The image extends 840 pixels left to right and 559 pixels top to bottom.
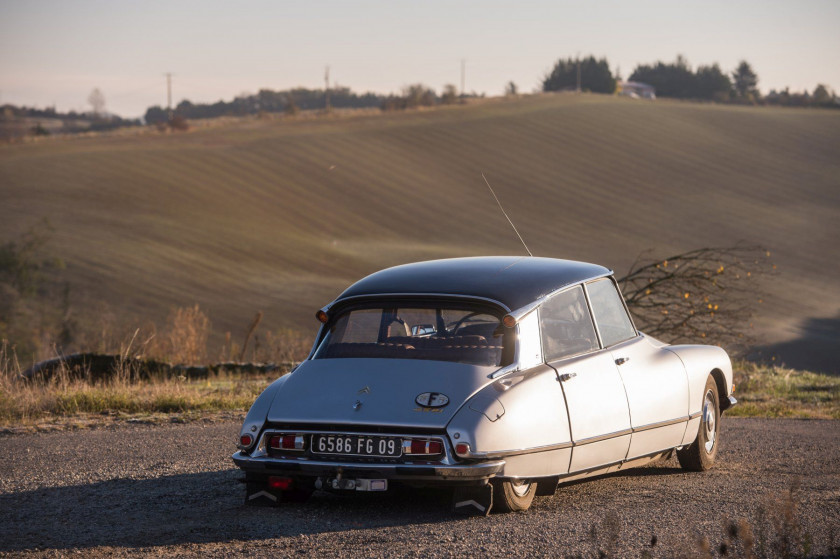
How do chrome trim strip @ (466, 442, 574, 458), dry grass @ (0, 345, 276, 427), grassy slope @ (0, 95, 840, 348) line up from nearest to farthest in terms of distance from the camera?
chrome trim strip @ (466, 442, 574, 458), dry grass @ (0, 345, 276, 427), grassy slope @ (0, 95, 840, 348)

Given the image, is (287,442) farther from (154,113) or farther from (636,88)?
(154,113)

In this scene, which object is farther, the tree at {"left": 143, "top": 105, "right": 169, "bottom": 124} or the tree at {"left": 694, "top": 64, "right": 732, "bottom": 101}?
the tree at {"left": 143, "top": 105, "right": 169, "bottom": 124}

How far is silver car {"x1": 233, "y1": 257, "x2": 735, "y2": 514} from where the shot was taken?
20.7 ft

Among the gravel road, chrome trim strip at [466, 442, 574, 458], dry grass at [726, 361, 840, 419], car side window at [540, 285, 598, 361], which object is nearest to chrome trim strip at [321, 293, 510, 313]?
car side window at [540, 285, 598, 361]

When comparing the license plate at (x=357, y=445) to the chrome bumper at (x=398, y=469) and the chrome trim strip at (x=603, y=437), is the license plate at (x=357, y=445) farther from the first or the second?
the chrome trim strip at (x=603, y=437)

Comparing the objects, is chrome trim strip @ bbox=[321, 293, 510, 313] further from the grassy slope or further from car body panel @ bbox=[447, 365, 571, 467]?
the grassy slope

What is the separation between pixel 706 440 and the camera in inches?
342

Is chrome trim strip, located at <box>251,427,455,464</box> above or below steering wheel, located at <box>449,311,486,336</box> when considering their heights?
below

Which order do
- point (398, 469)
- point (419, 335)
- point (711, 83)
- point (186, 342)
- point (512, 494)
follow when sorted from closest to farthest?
point (398, 469)
point (512, 494)
point (419, 335)
point (186, 342)
point (711, 83)

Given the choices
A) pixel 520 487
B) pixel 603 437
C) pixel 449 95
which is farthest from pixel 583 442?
pixel 449 95

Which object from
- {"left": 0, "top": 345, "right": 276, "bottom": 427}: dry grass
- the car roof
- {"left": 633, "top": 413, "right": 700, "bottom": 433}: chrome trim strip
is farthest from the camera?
{"left": 0, "top": 345, "right": 276, "bottom": 427}: dry grass

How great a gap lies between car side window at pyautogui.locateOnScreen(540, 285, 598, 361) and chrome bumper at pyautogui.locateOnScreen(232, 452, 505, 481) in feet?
3.67

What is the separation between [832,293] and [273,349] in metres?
37.3

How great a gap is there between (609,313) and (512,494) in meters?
1.98
